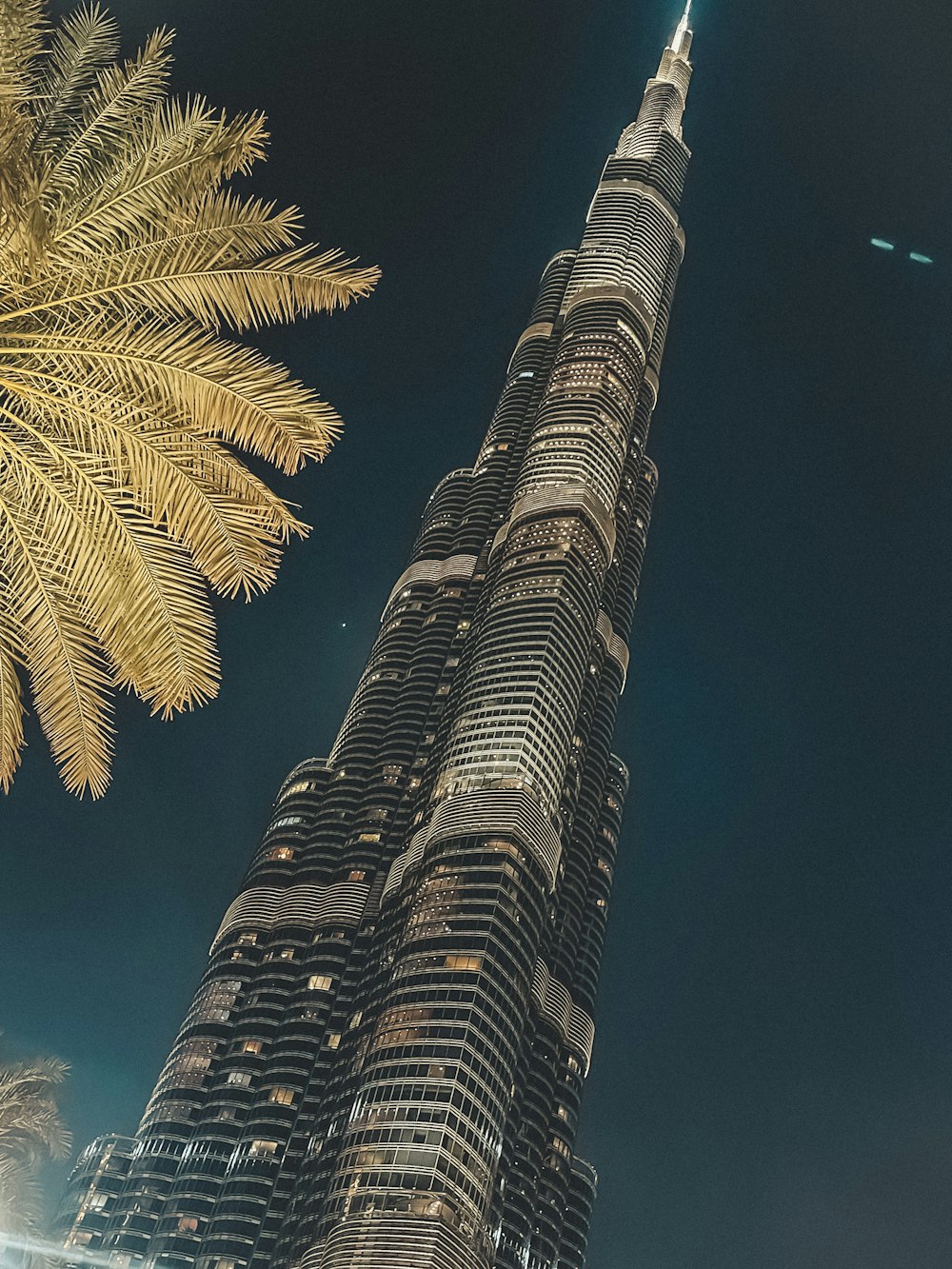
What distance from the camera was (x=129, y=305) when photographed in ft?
33.6

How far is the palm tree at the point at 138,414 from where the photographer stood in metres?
10.1

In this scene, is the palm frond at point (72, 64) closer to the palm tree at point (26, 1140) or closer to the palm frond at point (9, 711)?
the palm frond at point (9, 711)

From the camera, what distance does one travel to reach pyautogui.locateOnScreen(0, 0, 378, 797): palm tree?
33.0 feet

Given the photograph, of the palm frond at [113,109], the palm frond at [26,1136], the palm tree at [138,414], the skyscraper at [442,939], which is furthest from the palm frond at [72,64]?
the skyscraper at [442,939]

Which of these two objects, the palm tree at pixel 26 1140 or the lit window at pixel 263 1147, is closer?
the palm tree at pixel 26 1140

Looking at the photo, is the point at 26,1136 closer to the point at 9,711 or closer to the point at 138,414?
the point at 9,711

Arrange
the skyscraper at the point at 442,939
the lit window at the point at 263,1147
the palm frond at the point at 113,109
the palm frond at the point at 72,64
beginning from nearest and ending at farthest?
the palm frond at the point at 113,109 → the palm frond at the point at 72,64 → the skyscraper at the point at 442,939 → the lit window at the point at 263,1147

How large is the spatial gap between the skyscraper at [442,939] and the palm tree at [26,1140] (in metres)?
69.0

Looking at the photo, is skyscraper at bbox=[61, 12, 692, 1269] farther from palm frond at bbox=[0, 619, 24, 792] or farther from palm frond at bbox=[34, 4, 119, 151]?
palm frond at bbox=[34, 4, 119, 151]

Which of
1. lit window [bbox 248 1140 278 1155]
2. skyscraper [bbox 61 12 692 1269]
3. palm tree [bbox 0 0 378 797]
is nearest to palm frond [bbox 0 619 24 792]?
palm tree [bbox 0 0 378 797]

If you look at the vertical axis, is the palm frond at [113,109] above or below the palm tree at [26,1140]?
above

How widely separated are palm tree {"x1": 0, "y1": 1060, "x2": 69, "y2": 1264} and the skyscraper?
68962 mm

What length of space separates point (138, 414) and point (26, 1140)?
860 inches

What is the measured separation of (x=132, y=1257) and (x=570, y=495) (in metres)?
101
